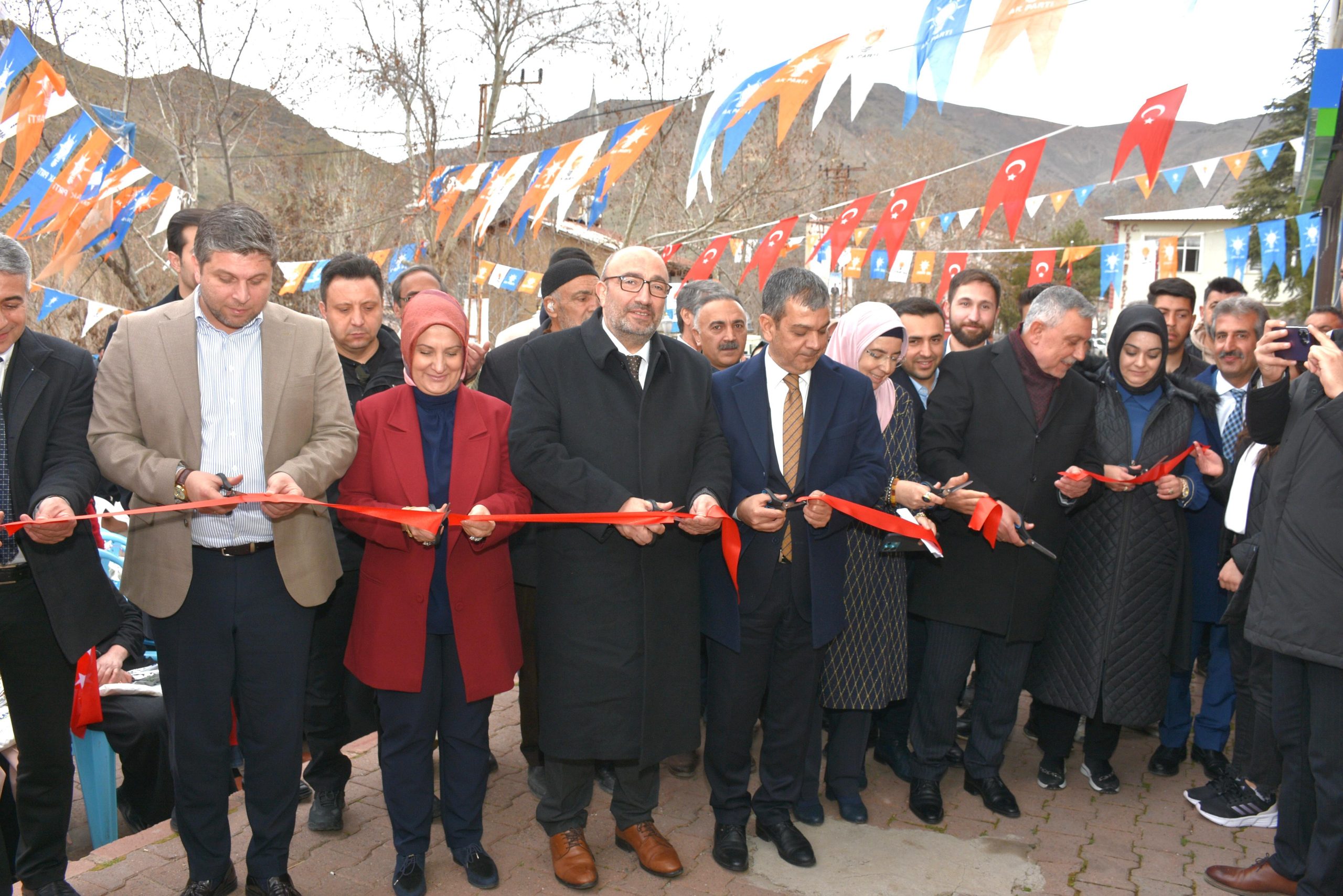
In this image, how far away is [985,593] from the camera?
4.28 meters

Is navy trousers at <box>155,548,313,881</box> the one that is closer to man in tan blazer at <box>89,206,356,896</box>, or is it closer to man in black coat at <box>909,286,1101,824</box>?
man in tan blazer at <box>89,206,356,896</box>

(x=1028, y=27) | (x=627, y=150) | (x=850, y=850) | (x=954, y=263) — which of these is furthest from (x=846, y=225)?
(x=850, y=850)

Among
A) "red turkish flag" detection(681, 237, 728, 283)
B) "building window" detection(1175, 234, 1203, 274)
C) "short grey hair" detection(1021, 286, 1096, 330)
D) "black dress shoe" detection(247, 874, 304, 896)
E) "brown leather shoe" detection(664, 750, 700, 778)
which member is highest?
"building window" detection(1175, 234, 1203, 274)

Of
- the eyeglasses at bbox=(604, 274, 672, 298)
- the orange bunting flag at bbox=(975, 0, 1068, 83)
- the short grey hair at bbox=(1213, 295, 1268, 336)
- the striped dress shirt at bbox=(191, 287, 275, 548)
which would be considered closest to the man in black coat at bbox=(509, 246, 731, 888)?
the eyeglasses at bbox=(604, 274, 672, 298)

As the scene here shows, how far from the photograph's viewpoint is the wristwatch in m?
3.03

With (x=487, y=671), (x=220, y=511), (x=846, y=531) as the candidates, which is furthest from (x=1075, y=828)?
(x=220, y=511)

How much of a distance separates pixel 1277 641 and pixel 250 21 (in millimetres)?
21168

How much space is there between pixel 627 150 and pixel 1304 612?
7.97 metres

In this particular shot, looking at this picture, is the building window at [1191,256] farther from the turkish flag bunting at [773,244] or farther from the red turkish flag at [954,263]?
the turkish flag bunting at [773,244]

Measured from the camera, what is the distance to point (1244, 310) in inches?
205

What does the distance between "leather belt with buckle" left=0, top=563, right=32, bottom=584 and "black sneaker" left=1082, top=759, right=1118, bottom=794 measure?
467 centimetres

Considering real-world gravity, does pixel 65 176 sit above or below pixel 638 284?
above

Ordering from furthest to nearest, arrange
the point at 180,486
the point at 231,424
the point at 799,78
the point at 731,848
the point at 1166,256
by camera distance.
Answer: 1. the point at 1166,256
2. the point at 799,78
3. the point at 731,848
4. the point at 231,424
5. the point at 180,486

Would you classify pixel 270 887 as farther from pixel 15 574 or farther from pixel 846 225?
pixel 846 225
